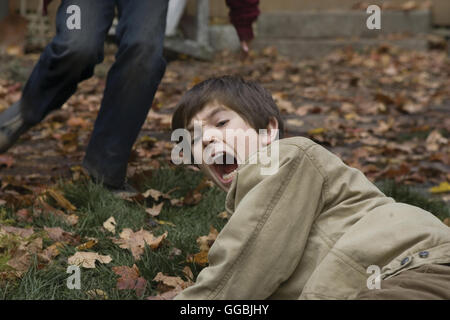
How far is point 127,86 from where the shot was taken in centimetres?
313

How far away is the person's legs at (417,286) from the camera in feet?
5.43

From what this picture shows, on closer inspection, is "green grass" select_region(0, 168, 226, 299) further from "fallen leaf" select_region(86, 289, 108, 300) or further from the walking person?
the walking person

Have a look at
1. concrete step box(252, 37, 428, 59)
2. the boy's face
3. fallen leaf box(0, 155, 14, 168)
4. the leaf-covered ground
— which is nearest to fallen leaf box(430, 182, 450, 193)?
the leaf-covered ground

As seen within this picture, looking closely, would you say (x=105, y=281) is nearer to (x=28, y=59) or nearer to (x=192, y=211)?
(x=192, y=211)

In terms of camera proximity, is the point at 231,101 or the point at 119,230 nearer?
the point at 231,101

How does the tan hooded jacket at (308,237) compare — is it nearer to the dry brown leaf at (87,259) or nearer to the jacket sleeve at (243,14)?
the dry brown leaf at (87,259)

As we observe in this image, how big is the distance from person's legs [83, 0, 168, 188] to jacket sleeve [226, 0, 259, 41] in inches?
25.9

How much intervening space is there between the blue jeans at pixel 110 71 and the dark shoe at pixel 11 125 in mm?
45

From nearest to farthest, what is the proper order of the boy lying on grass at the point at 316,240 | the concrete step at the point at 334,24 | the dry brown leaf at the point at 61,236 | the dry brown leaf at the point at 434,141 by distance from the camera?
the boy lying on grass at the point at 316,240 → the dry brown leaf at the point at 61,236 → the dry brown leaf at the point at 434,141 → the concrete step at the point at 334,24

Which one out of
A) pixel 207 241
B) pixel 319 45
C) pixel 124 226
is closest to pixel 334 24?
pixel 319 45

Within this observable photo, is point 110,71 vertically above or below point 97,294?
Answer: above

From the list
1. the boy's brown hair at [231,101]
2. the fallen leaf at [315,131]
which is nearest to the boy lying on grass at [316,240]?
the boy's brown hair at [231,101]

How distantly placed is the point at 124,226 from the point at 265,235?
117cm

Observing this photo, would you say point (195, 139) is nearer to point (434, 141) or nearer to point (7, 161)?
point (7, 161)
